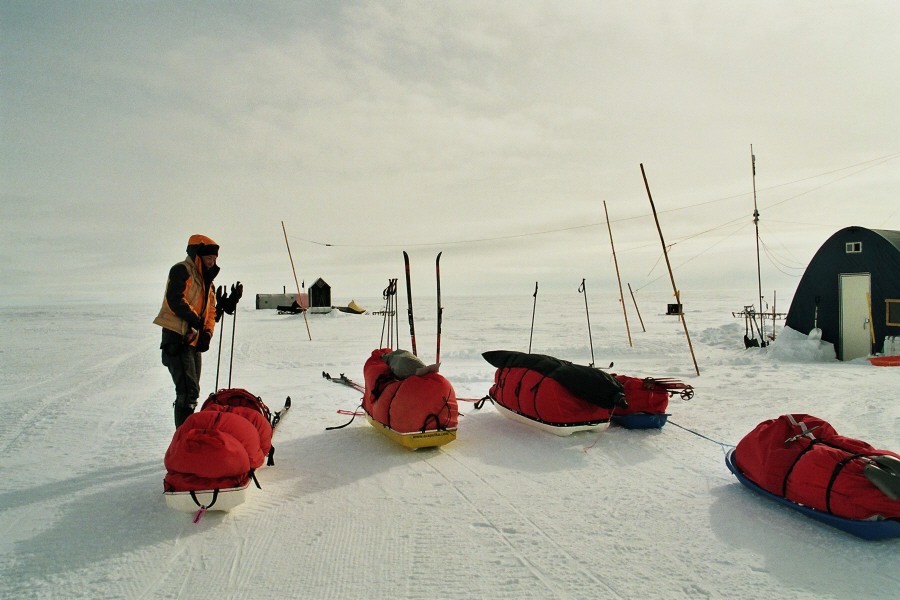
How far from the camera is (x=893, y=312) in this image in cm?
1070

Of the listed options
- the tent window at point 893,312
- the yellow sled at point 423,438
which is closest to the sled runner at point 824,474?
the yellow sled at point 423,438

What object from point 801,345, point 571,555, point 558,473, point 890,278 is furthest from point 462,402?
point 890,278

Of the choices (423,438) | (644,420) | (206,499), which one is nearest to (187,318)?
(206,499)

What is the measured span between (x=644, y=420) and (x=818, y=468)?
7.36 ft

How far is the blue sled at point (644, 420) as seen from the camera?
5484mm

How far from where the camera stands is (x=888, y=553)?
293 centimetres

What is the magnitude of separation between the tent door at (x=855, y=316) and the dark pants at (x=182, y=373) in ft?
41.7

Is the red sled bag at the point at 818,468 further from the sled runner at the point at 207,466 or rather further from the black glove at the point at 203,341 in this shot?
the black glove at the point at 203,341

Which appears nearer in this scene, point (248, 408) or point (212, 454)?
point (212, 454)

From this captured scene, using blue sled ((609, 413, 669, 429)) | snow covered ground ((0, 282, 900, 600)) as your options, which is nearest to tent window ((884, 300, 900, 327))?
snow covered ground ((0, 282, 900, 600))

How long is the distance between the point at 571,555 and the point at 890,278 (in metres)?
11.5

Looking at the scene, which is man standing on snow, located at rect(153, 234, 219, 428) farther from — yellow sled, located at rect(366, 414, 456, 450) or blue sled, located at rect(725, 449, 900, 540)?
blue sled, located at rect(725, 449, 900, 540)

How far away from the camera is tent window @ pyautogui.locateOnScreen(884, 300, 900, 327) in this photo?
34.9 feet

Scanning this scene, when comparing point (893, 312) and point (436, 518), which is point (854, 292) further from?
point (436, 518)
